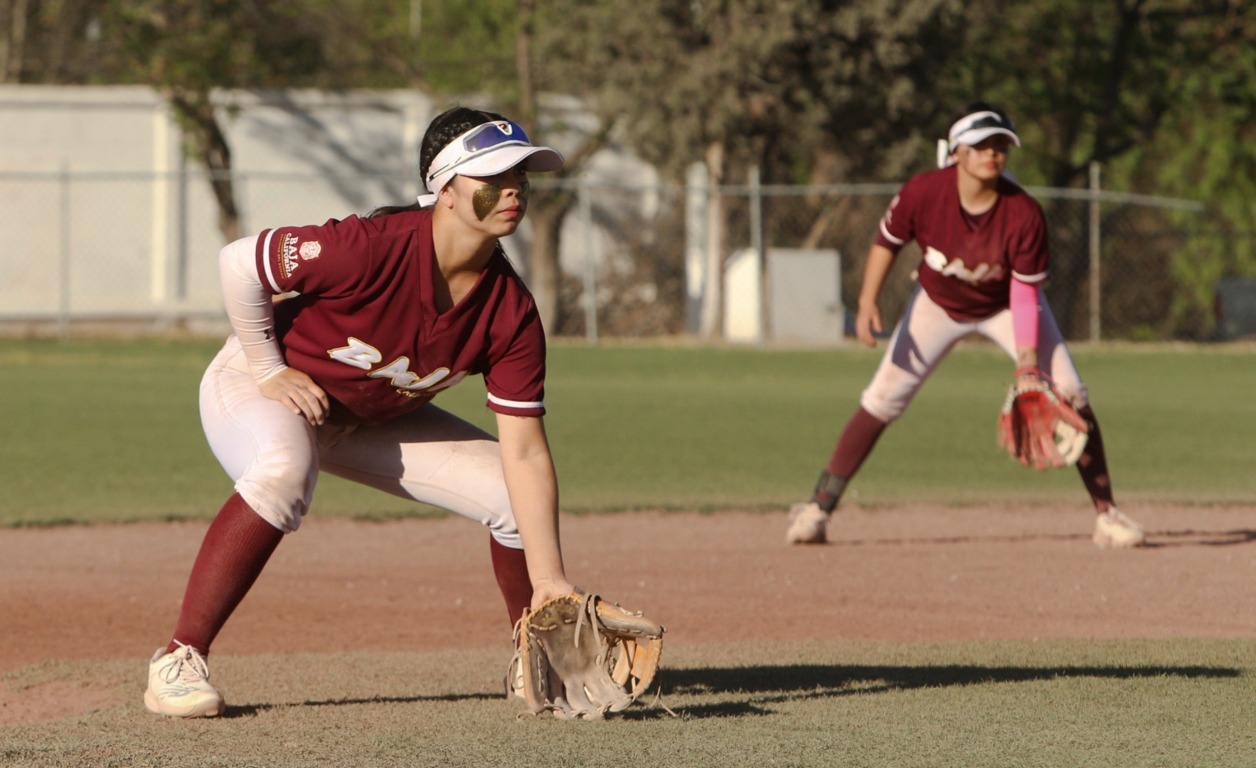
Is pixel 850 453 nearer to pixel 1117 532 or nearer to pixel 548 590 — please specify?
pixel 1117 532

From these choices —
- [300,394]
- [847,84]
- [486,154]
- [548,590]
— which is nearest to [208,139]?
[847,84]

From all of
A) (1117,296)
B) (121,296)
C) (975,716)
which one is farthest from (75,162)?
(975,716)

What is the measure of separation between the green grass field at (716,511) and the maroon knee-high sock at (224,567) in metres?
0.26

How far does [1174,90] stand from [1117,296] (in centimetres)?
387

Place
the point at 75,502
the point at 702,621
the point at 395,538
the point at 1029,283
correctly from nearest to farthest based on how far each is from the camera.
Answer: the point at 702,621 < the point at 1029,283 < the point at 395,538 < the point at 75,502

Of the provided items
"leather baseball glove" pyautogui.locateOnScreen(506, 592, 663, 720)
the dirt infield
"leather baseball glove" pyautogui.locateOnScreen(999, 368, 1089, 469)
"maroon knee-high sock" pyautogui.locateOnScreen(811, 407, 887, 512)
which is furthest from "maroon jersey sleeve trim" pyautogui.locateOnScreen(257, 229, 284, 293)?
"maroon knee-high sock" pyautogui.locateOnScreen(811, 407, 887, 512)

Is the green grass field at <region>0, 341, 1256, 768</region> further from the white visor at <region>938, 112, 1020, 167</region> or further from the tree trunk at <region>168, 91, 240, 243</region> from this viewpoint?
the tree trunk at <region>168, 91, 240, 243</region>

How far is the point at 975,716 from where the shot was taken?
176 inches

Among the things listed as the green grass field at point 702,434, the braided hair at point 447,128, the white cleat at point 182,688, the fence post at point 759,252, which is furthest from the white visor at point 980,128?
the fence post at point 759,252

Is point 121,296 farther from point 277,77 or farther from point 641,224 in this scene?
point 641,224

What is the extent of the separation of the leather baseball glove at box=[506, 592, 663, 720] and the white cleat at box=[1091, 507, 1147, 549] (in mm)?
4035

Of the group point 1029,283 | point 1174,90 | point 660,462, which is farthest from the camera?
point 1174,90

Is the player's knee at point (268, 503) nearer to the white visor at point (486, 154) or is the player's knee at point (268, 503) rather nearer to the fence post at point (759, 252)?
the white visor at point (486, 154)

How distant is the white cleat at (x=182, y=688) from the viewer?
175 inches
